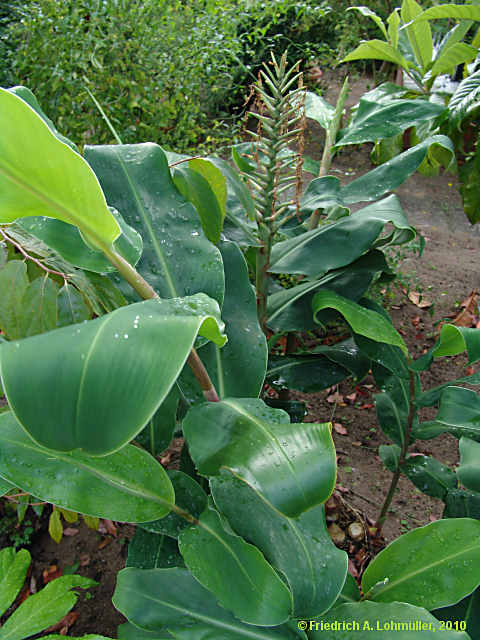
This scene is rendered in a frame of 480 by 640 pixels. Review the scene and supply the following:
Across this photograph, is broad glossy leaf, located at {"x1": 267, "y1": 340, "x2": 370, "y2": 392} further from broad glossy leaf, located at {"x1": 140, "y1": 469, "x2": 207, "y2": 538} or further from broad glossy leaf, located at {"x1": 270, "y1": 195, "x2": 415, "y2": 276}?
broad glossy leaf, located at {"x1": 140, "y1": 469, "x2": 207, "y2": 538}

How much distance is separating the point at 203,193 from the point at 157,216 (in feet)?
0.41

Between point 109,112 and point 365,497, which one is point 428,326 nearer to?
point 365,497

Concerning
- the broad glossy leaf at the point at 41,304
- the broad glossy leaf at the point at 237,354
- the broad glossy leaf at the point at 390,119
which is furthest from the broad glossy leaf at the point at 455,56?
the broad glossy leaf at the point at 41,304

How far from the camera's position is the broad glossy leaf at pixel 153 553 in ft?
2.96

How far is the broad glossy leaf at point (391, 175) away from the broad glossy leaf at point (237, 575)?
906 millimetres

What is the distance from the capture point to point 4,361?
404 millimetres

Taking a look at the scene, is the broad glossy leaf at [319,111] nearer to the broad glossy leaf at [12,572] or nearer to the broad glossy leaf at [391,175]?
the broad glossy leaf at [391,175]

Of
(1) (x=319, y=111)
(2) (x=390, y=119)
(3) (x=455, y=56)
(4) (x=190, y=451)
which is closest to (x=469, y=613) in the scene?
(4) (x=190, y=451)

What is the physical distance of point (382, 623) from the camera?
30.3 inches

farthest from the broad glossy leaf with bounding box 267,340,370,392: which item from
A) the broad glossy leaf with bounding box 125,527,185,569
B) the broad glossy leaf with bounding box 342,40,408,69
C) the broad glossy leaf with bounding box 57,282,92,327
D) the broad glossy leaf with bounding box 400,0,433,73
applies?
the broad glossy leaf with bounding box 400,0,433,73

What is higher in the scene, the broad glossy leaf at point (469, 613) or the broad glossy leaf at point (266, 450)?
the broad glossy leaf at point (266, 450)

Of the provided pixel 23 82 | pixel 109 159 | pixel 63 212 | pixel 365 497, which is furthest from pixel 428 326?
pixel 23 82

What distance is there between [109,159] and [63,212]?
1.44ft

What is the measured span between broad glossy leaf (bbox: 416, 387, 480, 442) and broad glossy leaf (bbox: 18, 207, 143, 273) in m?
0.80
